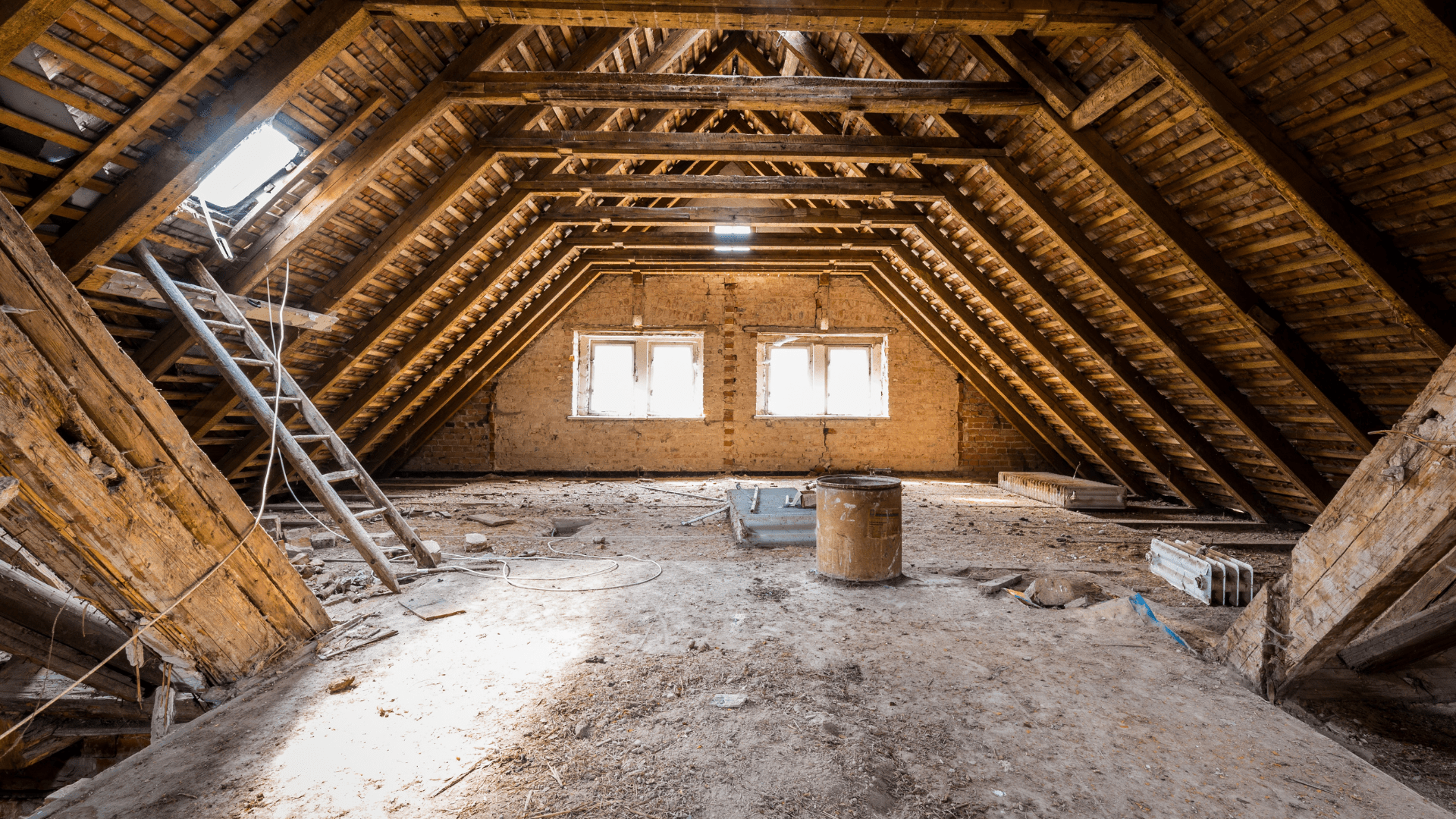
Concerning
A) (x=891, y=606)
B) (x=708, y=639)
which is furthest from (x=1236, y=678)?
(x=708, y=639)

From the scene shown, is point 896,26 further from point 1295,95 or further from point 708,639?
point 708,639

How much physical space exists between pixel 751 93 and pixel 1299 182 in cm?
298

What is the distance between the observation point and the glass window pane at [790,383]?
9711mm

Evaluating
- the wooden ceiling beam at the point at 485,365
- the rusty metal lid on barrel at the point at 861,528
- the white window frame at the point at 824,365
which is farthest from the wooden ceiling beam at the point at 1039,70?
the white window frame at the point at 824,365

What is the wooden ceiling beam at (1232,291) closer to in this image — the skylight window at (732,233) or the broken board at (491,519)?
the skylight window at (732,233)

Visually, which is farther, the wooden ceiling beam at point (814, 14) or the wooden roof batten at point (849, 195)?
the wooden roof batten at point (849, 195)

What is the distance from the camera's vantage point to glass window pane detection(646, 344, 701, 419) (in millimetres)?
9641

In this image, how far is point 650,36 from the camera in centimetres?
469

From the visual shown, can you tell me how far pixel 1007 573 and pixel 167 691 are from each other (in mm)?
4526

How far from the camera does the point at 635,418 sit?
9.44m

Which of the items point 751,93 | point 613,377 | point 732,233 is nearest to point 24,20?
point 751,93

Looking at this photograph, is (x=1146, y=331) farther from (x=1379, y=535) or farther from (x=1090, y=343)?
(x=1379, y=535)

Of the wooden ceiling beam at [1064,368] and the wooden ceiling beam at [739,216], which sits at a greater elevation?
the wooden ceiling beam at [739,216]

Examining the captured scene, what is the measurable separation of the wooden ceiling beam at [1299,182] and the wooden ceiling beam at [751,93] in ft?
2.71
